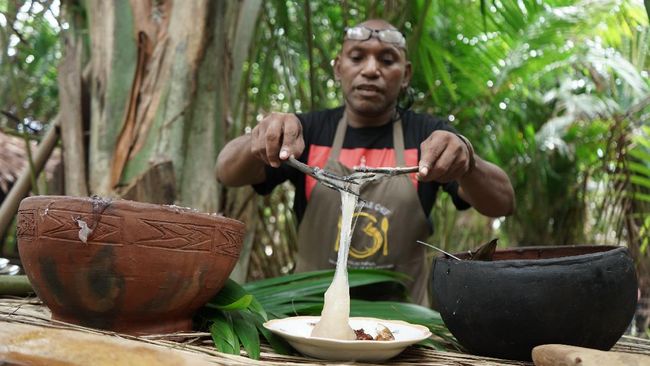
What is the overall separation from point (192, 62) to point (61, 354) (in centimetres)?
102

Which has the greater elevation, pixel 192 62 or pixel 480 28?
pixel 480 28

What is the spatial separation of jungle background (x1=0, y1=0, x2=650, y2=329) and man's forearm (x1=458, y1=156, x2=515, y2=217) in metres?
0.53

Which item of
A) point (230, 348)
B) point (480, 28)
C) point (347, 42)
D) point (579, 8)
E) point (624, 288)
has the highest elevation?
point (579, 8)

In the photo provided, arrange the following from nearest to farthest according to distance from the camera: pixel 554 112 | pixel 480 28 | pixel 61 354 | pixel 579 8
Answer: pixel 61 354 < pixel 480 28 < pixel 579 8 < pixel 554 112

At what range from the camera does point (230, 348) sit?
83cm

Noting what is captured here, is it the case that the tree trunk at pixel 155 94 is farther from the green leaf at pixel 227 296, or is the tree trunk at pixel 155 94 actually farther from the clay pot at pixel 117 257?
the clay pot at pixel 117 257

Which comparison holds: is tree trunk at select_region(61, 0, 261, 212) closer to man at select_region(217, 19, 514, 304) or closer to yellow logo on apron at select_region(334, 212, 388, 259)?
man at select_region(217, 19, 514, 304)

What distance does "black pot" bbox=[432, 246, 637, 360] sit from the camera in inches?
32.5

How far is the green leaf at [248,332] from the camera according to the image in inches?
32.9

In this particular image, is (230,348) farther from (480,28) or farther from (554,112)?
(554,112)

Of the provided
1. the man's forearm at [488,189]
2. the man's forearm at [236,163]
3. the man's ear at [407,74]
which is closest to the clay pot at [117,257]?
the man's forearm at [236,163]

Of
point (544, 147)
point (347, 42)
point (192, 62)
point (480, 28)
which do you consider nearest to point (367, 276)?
point (192, 62)

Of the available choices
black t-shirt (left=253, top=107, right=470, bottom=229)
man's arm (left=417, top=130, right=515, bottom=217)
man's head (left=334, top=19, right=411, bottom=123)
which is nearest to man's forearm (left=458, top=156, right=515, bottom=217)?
man's arm (left=417, top=130, right=515, bottom=217)

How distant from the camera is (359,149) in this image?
1.96 meters
